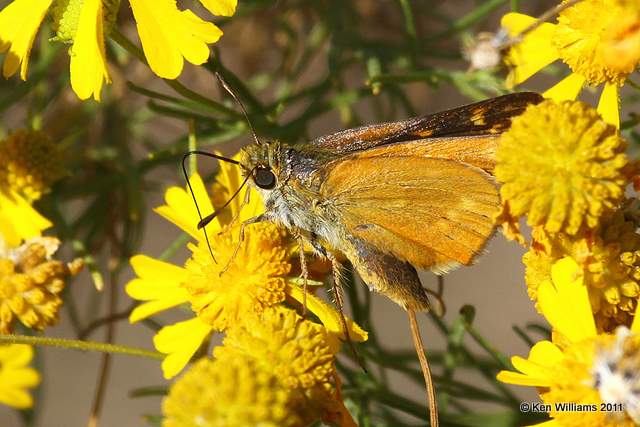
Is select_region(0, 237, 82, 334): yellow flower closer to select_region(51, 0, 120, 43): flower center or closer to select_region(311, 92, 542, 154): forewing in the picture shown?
select_region(51, 0, 120, 43): flower center

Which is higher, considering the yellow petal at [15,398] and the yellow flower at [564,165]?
the yellow flower at [564,165]

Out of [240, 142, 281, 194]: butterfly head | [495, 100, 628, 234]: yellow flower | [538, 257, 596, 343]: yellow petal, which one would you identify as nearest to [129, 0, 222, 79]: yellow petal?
[240, 142, 281, 194]: butterfly head

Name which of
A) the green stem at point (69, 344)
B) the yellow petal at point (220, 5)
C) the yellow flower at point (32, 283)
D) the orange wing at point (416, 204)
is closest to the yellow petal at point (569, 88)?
the orange wing at point (416, 204)

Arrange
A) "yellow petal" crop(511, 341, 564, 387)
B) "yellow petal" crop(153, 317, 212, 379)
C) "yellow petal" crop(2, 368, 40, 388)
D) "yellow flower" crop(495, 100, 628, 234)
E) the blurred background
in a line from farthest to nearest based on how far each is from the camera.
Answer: the blurred background, "yellow petal" crop(153, 317, 212, 379), "yellow petal" crop(2, 368, 40, 388), "yellow petal" crop(511, 341, 564, 387), "yellow flower" crop(495, 100, 628, 234)

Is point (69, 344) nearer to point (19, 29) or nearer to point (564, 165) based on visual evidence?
point (19, 29)

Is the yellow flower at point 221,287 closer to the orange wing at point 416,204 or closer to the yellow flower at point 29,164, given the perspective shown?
the orange wing at point 416,204

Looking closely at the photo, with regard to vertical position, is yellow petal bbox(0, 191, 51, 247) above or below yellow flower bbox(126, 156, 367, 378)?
above
